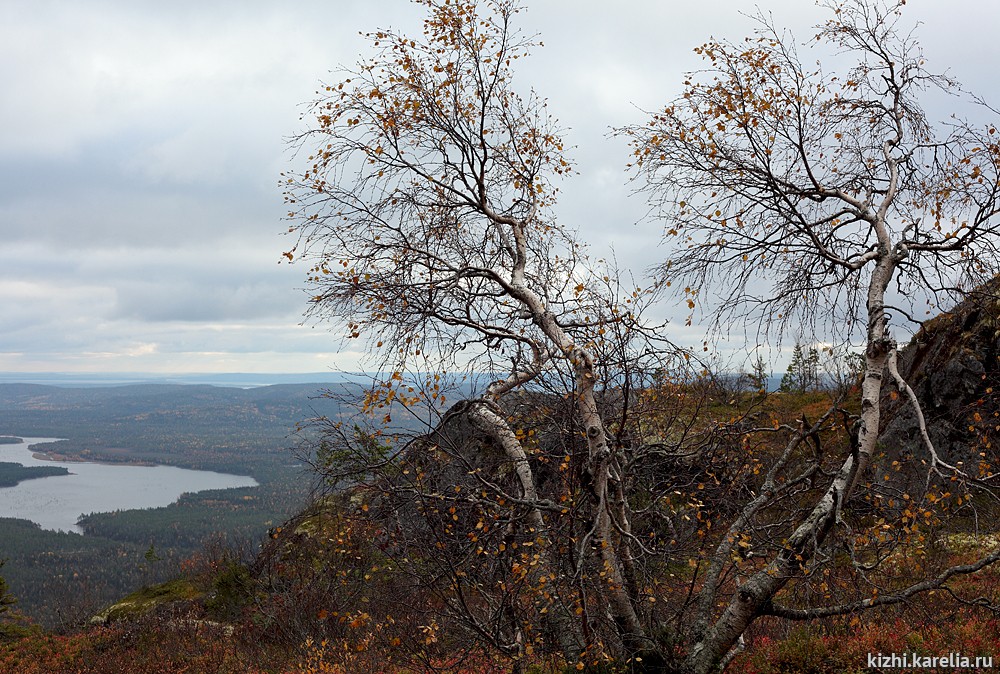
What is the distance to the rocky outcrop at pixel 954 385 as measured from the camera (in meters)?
14.1

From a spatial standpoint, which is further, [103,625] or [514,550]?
[103,625]

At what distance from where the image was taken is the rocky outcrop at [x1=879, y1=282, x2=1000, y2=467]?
1412cm

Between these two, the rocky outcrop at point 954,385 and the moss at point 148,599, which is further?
the moss at point 148,599

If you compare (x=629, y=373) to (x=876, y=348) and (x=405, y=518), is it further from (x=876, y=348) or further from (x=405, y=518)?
(x=405, y=518)

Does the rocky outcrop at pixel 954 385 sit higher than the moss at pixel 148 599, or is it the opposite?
the rocky outcrop at pixel 954 385

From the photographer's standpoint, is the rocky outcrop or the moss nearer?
the rocky outcrop

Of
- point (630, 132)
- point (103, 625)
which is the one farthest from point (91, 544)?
point (630, 132)

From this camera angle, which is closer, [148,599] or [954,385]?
[954,385]

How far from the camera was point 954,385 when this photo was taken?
1517 centimetres

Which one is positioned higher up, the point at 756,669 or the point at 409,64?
the point at 409,64

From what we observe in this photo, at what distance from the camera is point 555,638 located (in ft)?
27.7

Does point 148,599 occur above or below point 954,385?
below

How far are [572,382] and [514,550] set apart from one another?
3.75m

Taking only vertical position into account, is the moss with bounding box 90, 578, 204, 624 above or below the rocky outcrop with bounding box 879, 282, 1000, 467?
below
